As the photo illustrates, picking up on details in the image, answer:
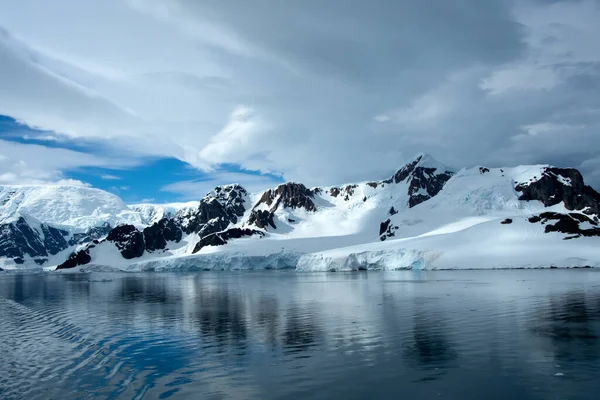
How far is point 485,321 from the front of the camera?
30094mm

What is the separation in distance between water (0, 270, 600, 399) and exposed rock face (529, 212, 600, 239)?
99.0 m

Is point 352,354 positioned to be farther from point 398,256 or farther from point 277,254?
point 277,254

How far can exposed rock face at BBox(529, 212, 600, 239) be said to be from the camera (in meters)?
125

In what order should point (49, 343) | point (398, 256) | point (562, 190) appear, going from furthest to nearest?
point (562, 190) < point (398, 256) < point (49, 343)

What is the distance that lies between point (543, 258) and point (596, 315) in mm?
91089

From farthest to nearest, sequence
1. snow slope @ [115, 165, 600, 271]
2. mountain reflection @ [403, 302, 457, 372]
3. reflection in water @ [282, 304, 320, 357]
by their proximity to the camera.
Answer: snow slope @ [115, 165, 600, 271], reflection in water @ [282, 304, 320, 357], mountain reflection @ [403, 302, 457, 372]

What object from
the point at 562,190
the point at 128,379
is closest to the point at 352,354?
the point at 128,379

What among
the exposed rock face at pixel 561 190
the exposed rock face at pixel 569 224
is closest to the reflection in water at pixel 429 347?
the exposed rock face at pixel 569 224

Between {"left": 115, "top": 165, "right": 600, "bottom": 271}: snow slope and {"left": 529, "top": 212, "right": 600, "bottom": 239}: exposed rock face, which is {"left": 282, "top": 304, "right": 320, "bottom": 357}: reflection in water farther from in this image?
{"left": 529, "top": 212, "right": 600, "bottom": 239}: exposed rock face

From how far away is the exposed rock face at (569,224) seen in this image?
4919 inches

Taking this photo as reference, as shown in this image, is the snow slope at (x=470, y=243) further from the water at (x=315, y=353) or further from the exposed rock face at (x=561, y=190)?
the water at (x=315, y=353)

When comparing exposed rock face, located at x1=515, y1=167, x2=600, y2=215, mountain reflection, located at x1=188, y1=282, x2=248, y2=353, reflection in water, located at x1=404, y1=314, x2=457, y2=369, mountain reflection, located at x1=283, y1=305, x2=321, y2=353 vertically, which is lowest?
reflection in water, located at x1=404, y1=314, x2=457, y2=369

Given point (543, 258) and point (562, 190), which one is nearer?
point (543, 258)

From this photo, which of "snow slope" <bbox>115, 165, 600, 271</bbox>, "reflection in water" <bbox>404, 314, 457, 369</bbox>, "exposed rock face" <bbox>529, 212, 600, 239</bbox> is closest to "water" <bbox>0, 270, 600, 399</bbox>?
"reflection in water" <bbox>404, 314, 457, 369</bbox>
